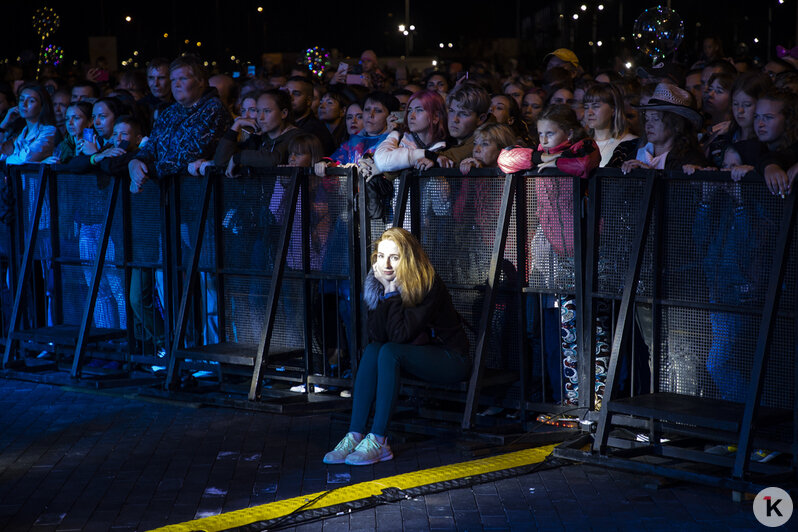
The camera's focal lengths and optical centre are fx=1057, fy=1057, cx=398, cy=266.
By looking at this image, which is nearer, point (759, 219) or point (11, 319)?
point (759, 219)

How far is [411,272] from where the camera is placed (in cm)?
682

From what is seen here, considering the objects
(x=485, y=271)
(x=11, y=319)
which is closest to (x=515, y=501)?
(x=485, y=271)

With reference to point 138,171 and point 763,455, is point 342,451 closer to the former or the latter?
point 763,455

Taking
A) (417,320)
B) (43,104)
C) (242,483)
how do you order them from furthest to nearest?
1. (43,104)
2. (417,320)
3. (242,483)

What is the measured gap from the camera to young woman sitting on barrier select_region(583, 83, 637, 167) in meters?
→ 7.57

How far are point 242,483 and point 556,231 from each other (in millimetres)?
2666

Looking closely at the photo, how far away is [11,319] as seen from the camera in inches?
385

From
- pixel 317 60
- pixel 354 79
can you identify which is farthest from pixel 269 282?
pixel 317 60

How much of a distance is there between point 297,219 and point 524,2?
124 ft

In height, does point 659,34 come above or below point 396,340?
above

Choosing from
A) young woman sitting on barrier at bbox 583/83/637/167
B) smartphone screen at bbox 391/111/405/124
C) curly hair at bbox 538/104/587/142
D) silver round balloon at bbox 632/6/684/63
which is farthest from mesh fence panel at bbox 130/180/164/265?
silver round balloon at bbox 632/6/684/63

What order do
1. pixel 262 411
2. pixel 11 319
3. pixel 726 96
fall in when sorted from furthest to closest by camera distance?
pixel 11 319 < pixel 726 96 < pixel 262 411

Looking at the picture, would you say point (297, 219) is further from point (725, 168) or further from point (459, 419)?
point (725, 168)

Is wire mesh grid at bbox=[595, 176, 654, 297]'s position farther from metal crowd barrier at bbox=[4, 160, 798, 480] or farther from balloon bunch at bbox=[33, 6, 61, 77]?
balloon bunch at bbox=[33, 6, 61, 77]
